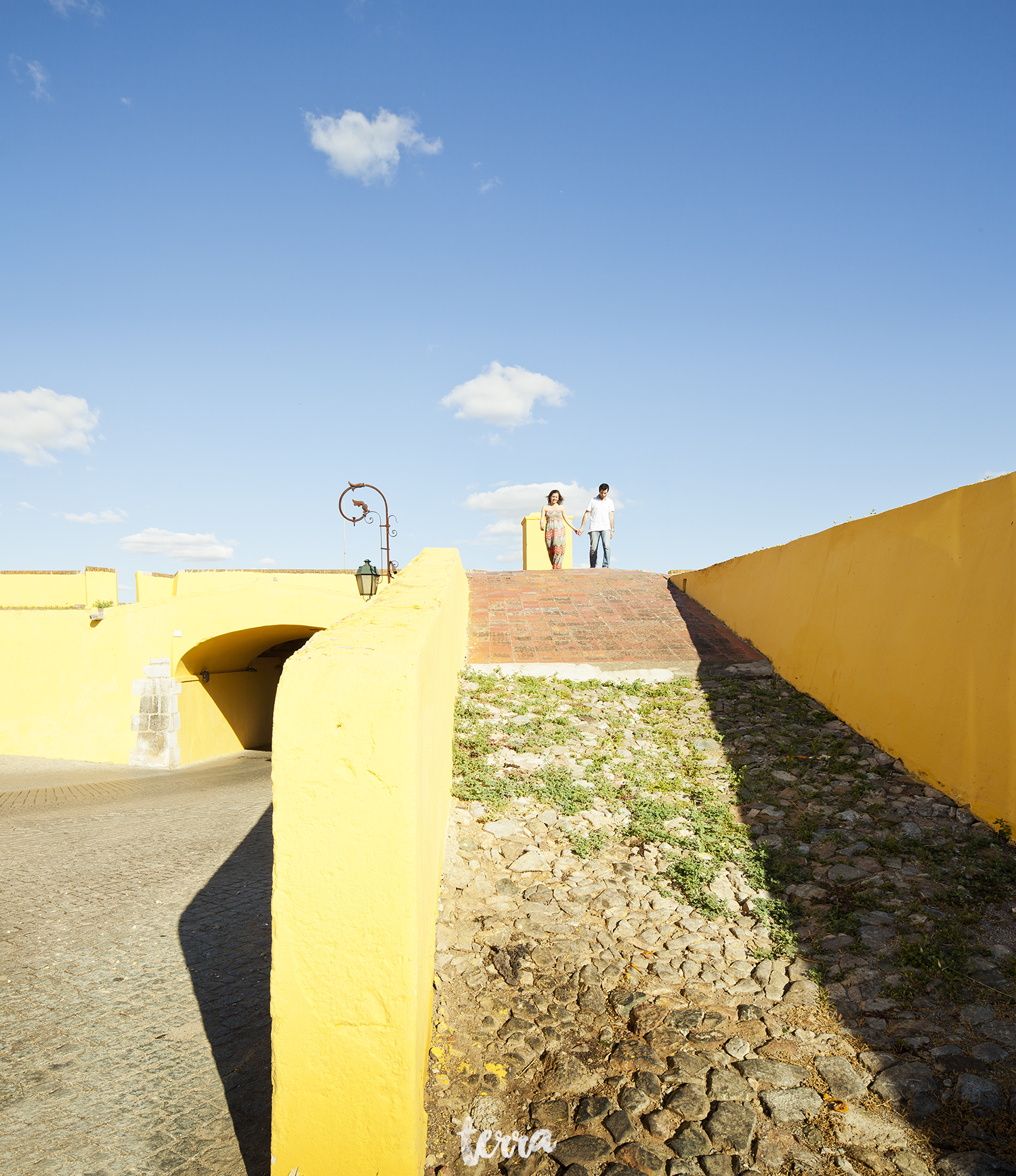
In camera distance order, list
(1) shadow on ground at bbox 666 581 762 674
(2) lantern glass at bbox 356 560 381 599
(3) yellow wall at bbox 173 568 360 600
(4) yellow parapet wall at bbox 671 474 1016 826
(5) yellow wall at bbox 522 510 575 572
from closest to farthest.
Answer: (4) yellow parapet wall at bbox 671 474 1016 826 → (1) shadow on ground at bbox 666 581 762 674 → (2) lantern glass at bbox 356 560 381 599 → (5) yellow wall at bbox 522 510 575 572 → (3) yellow wall at bbox 173 568 360 600

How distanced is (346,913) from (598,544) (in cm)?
1019

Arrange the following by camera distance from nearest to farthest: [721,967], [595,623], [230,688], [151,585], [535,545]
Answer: [721,967]
[595,623]
[230,688]
[535,545]
[151,585]

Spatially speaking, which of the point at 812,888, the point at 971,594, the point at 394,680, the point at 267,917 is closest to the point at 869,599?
the point at 971,594

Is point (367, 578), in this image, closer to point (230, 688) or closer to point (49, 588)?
point (230, 688)

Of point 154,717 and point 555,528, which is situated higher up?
point 555,528

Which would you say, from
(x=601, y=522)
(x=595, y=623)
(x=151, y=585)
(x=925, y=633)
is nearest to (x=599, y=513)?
(x=601, y=522)

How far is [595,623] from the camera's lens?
823cm

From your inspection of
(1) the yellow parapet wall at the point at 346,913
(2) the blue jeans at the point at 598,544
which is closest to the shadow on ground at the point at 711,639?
(2) the blue jeans at the point at 598,544

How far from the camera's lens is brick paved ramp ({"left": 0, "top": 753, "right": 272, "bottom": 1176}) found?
7.91ft

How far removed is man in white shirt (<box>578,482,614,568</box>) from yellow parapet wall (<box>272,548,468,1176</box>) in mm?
9844

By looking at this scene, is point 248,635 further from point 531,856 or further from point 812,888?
point 812,888

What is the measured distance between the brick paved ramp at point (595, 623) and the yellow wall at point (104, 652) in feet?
11.5

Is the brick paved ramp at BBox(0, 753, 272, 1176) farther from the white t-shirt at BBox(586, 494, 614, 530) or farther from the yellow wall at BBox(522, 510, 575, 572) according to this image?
the yellow wall at BBox(522, 510, 575, 572)

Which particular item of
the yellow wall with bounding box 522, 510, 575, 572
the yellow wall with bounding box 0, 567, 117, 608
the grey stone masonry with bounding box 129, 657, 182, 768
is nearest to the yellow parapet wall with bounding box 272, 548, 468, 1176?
the grey stone masonry with bounding box 129, 657, 182, 768
